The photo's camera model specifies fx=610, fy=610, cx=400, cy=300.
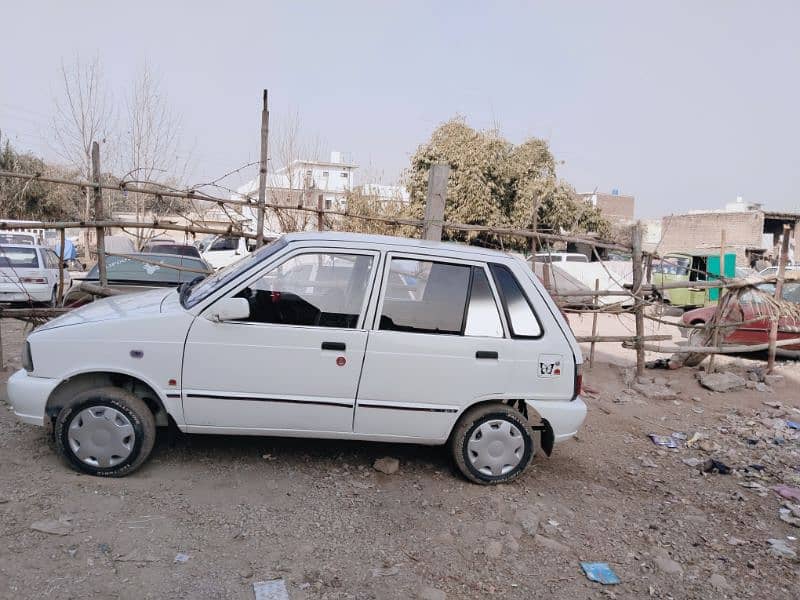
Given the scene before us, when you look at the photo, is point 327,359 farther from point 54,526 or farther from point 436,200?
point 436,200

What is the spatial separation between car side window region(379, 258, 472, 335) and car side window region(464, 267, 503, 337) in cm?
5

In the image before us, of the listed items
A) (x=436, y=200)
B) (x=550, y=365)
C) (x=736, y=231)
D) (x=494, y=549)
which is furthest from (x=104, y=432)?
(x=736, y=231)

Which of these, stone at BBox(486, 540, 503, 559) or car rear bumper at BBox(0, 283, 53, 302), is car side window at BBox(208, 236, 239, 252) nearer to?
car rear bumper at BBox(0, 283, 53, 302)

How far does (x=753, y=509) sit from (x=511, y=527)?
203cm

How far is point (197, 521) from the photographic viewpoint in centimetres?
375

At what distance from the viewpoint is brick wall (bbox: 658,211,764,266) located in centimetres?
3331

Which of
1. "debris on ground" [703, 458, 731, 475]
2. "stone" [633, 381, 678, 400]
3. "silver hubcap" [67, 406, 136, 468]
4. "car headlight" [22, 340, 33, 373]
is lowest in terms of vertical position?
"debris on ground" [703, 458, 731, 475]

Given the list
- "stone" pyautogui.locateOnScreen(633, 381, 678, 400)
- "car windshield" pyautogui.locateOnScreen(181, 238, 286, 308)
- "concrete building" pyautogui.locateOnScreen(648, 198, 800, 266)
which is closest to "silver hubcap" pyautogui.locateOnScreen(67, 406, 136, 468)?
"car windshield" pyautogui.locateOnScreen(181, 238, 286, 308)

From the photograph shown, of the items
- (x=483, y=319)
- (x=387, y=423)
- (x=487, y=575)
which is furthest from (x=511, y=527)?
(x=483, y=319)

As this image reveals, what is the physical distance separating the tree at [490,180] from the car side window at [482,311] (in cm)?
1690

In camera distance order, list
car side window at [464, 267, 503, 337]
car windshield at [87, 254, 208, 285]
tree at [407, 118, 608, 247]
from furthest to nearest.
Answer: tree at [407, 118, 608, 247] < car windshield at [87, 254, 208, 285] < car side window at [464, 267, 503, 337]

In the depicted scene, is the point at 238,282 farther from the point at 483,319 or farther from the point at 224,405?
the point at 483,319

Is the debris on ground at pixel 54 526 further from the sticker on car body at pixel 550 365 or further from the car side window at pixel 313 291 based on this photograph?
the sticker on car body at pixel 550 365

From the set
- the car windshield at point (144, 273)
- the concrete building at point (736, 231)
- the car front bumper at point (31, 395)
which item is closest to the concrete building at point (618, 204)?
the concrete building at point (736, 231)
